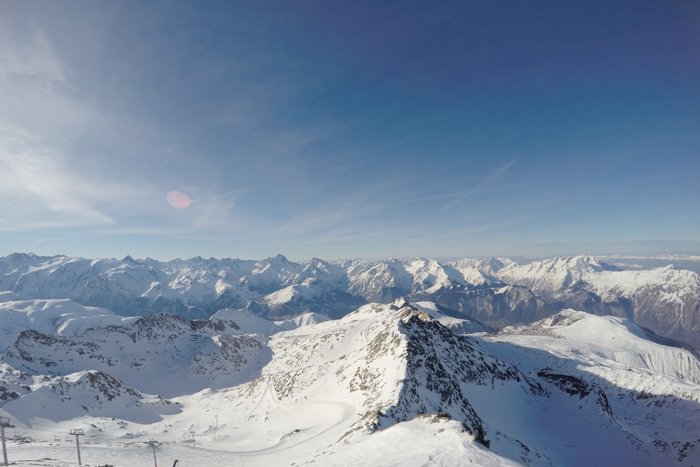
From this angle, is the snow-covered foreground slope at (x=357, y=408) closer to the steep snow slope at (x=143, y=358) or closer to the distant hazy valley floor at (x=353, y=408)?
the distant hazy valley floor at (x=353, y=408)

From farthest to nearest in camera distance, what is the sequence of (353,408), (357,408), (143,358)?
1. (143,358)
2. (353,408)
3. (357,408)

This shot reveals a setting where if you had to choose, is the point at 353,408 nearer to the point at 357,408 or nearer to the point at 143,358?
the point at 357,408

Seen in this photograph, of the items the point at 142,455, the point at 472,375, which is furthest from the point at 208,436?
the point at 472,375

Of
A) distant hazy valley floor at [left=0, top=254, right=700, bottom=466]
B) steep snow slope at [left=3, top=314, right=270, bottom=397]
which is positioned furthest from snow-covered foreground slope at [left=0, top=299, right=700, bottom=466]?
steep snow slope at [left=3, top=314, right=270, bottom=397]

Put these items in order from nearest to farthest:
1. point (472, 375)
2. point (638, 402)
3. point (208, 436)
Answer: point (208, 436) < point (472, 375) < point (638, 402)

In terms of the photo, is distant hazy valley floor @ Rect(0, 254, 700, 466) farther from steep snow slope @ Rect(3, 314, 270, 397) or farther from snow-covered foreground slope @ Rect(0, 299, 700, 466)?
steep snow slope @ Rect(3, 314, 270, 397)

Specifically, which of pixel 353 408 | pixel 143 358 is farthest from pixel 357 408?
pixel 143 358

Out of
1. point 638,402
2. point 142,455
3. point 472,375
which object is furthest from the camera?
point 638,402

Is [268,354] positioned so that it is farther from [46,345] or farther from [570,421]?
[570,421]

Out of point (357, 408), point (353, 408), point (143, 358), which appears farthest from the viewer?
point (143, 358)
